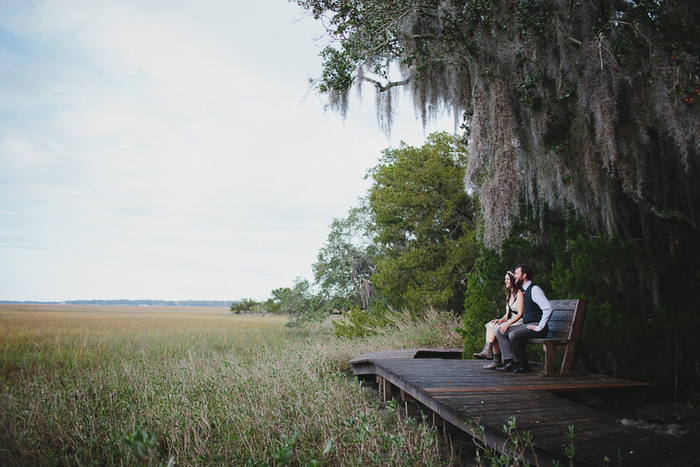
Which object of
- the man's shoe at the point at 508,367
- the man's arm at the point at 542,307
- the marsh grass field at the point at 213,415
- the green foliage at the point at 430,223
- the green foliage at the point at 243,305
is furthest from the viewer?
the green foliage at the point at 243,305

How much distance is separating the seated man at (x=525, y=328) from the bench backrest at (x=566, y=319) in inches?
5.2

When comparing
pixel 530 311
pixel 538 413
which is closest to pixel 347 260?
pixel 530 311

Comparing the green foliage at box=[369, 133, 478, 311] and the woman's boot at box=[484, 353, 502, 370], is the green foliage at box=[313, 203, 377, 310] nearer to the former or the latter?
the green foliage at box=[369, 133, 478, 311]

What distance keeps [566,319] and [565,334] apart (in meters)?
0.16

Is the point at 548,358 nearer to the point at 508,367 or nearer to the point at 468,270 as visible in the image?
the point at 508,367

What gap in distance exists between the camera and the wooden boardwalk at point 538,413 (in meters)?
2.29

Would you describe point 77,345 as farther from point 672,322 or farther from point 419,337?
point 672,322

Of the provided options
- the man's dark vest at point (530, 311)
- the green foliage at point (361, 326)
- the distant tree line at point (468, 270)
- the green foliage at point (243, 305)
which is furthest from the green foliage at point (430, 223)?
the green foliage at point (243, 305)

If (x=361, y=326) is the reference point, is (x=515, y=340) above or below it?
above

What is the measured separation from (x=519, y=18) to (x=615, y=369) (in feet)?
Result: 15.5

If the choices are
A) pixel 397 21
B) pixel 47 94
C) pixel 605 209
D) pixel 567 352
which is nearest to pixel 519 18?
pixel 397 21

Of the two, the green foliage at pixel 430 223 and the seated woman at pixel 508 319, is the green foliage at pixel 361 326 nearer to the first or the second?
the green foliage at pixel 430 223

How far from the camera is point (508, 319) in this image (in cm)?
480

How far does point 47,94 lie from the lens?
25.3ft
